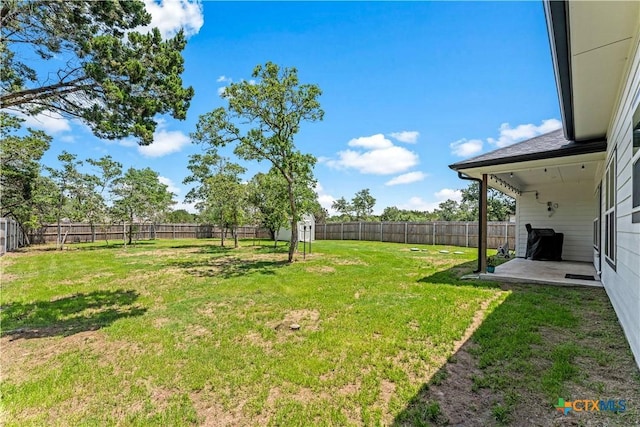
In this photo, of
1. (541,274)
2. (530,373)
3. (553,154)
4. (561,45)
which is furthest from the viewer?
(541,274)

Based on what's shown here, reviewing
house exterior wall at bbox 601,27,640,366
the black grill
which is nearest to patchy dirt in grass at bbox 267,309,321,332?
house exterior wall at bbox 601,27,640,366

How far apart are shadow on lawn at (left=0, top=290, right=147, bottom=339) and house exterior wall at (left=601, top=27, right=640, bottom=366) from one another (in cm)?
607

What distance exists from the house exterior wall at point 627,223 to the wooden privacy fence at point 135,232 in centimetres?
1905

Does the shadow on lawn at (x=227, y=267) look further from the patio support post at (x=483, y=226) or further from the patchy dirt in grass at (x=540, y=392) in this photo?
the patchy dirt in grass at (x=540, y=392)

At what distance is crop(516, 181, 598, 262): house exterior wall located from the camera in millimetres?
9227

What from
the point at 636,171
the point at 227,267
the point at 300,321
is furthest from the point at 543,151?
the point at 227,267

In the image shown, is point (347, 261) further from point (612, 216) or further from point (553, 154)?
point (612, 216)

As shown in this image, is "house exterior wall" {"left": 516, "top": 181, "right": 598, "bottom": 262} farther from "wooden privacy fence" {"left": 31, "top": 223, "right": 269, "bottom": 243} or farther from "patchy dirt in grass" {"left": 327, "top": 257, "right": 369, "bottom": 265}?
"wooden privacy fence" {"left": 31, "top": 223, "right": 269, "bottom": 243}

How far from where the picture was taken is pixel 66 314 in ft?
15.2

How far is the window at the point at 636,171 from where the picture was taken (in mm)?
2663

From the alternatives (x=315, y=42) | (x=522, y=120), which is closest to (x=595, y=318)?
(x=315, y=42)

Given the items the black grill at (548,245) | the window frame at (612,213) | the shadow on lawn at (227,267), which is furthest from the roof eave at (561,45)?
the shadow on lawn at (227,267)

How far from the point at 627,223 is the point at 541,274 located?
4248 millimetres

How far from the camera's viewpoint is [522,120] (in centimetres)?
1248
